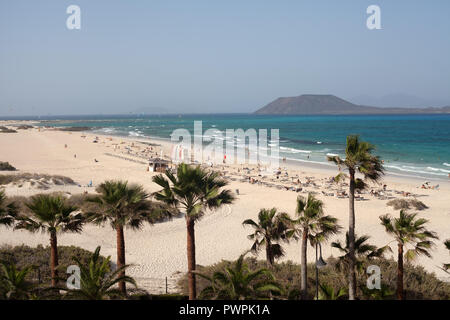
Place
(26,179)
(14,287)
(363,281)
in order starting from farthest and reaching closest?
1. (26,179)
2. (363,281)
3. (14,287)

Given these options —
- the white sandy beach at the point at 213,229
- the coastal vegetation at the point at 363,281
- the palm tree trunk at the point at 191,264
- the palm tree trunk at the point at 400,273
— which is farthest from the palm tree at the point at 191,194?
the palm tree trunk at the point at 400,273

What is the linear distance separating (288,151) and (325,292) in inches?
1916

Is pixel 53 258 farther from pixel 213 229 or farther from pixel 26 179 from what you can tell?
pixel 26 179

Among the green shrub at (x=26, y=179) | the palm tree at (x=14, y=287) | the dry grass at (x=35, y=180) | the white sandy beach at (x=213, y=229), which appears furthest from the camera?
the green shrub at (x=26, y=179)

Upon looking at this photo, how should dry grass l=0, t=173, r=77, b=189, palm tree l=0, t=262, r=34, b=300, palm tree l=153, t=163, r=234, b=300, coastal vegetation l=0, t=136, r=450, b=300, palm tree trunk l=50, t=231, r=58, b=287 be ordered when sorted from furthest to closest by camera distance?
dry grass l=0, t=173, r=77, b=189 < palm tree trunk l=50, t=231, r=58, b=287 < palm tree l=153, t=163, r=234, b=300 < coastal vegetation l=0, t=136, r=450, b=300 < palm tree l=0, t=262, r=34, b=300

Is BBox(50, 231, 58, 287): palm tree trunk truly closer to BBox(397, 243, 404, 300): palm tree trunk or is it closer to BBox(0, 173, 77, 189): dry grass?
BBox(397, 243, 404, 300): palm tree trunk

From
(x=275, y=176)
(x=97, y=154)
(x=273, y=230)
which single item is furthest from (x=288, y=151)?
(x=273, y=230)

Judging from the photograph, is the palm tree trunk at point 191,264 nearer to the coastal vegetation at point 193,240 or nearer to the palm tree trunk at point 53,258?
the coastal vegetation at point 193,240

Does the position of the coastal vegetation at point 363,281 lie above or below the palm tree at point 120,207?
below

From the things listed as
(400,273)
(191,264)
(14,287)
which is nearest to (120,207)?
(191,264)

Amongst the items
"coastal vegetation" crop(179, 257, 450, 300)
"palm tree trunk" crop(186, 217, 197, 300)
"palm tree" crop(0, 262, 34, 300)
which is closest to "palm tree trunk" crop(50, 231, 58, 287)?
"palm tree" crop(0, 262, 34, 300)

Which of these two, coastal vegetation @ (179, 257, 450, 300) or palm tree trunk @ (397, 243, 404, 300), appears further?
coastal vegetation @ (179, 257, 450, 300)

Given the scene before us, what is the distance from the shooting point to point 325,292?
8.55 m
